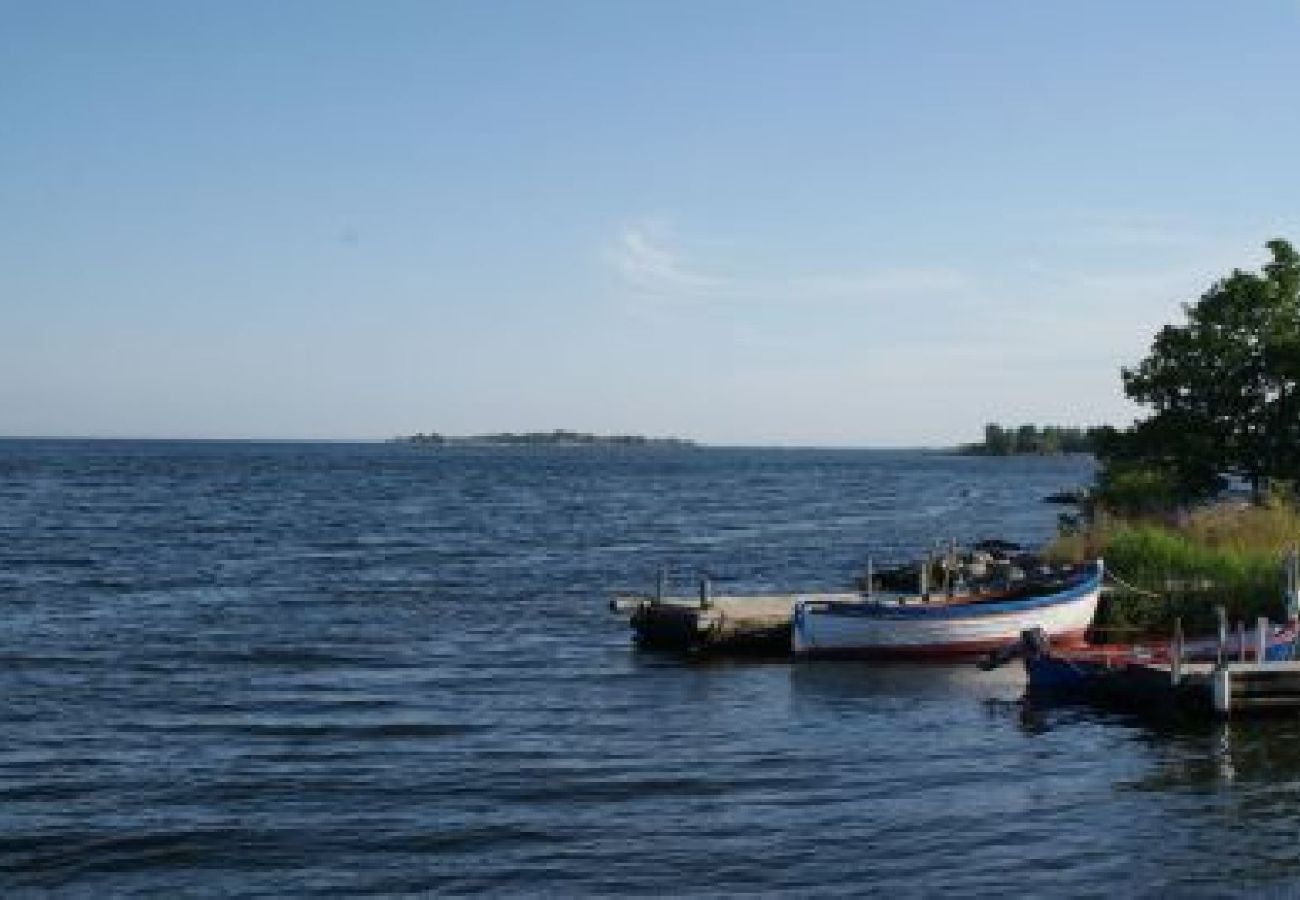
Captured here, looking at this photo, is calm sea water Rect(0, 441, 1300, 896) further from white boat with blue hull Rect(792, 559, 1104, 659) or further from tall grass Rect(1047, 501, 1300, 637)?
tall grass Rect(1047, 501, 1300, 637)

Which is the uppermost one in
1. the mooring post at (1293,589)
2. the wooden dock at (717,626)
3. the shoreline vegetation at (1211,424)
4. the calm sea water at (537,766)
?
the shoreline vegetation at (1211,424)

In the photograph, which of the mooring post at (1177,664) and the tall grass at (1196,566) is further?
the tall grass at (1196,566)

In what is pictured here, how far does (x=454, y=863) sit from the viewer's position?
18266mm

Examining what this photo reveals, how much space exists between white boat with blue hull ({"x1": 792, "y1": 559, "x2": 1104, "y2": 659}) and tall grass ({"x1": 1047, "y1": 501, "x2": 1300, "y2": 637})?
63.1 inches

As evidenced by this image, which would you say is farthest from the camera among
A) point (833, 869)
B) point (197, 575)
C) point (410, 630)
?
point (197, 575)

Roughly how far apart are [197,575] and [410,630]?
56.1 feet

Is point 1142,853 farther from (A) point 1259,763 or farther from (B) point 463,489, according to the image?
(B) point 463,489

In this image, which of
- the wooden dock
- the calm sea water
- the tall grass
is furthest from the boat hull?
the wooden dock

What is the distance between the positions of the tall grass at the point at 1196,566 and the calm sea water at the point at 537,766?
4.88 m

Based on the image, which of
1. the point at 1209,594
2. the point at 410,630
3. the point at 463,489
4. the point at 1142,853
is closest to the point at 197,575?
the point at 410,630

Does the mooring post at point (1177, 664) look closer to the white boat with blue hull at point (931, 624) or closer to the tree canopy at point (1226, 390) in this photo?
the white boat with blue hull at point (931, 624)

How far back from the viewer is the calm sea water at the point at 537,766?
18172mm

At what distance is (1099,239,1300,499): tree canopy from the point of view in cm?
4319

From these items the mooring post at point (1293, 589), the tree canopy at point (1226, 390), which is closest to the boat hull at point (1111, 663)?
the mooring post at point (1293, 589)
